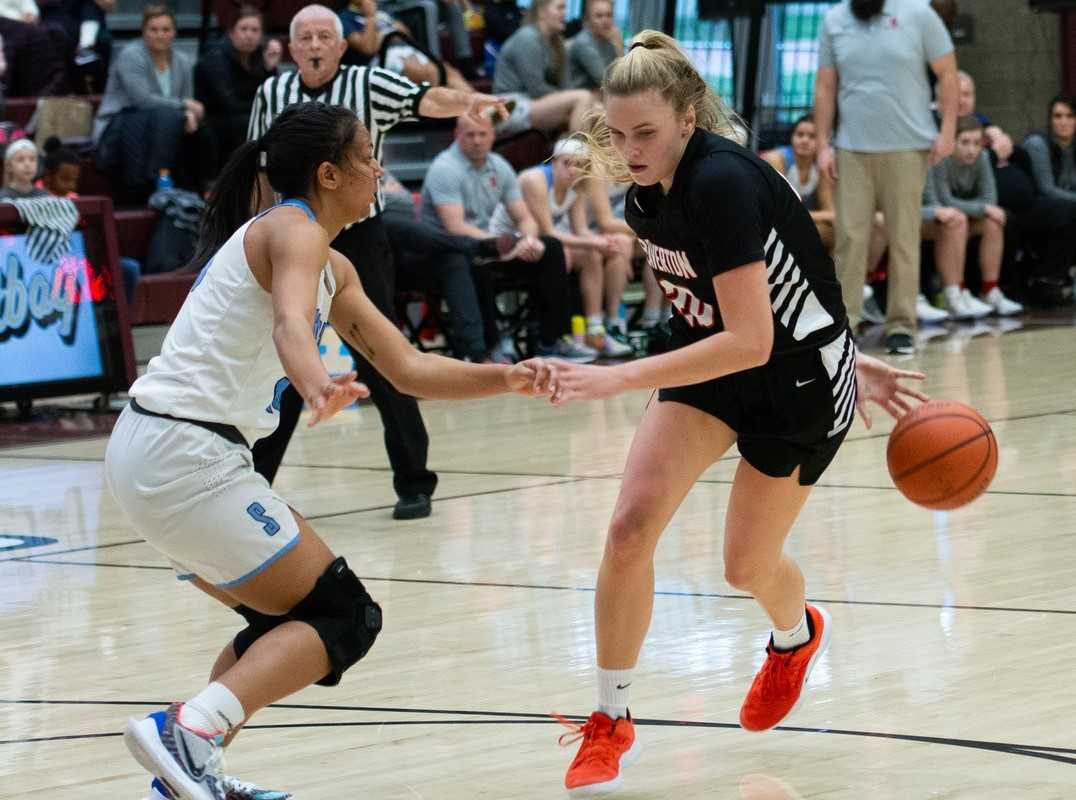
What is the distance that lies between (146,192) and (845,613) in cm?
834

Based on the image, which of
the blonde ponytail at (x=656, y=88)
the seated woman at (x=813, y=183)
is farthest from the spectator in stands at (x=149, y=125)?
the blonde ponytail at (x=656, y=88)

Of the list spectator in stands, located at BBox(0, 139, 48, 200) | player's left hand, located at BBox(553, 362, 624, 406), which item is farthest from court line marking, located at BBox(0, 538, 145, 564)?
spectator in stands, located at BBox(0, 139, 48, 200)

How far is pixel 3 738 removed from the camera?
411 cm

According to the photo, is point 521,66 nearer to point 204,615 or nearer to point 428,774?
point 204,615

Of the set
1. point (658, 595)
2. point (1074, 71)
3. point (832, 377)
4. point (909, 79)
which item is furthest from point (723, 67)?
point (832, 377)

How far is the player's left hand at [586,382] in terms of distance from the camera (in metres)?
3.38

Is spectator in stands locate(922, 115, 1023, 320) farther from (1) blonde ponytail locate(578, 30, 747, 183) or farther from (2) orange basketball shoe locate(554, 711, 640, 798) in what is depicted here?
(2) orange basketball shoe locate(554, 711, 640, 798)

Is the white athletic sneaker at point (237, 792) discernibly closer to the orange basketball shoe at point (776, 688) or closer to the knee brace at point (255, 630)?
the knee brace at point (255, 630)

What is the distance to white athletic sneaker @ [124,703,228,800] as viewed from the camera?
3244 mm

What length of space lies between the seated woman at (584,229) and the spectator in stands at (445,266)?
2.13ft

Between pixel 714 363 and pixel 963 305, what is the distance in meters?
10.1

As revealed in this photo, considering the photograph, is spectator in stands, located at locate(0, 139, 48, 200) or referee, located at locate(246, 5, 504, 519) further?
spectator in stands, located at locate(0, 139, 48, 200)

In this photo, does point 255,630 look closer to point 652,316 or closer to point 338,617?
point 338,617

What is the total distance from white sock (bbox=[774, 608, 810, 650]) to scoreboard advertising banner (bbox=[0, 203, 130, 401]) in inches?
250
